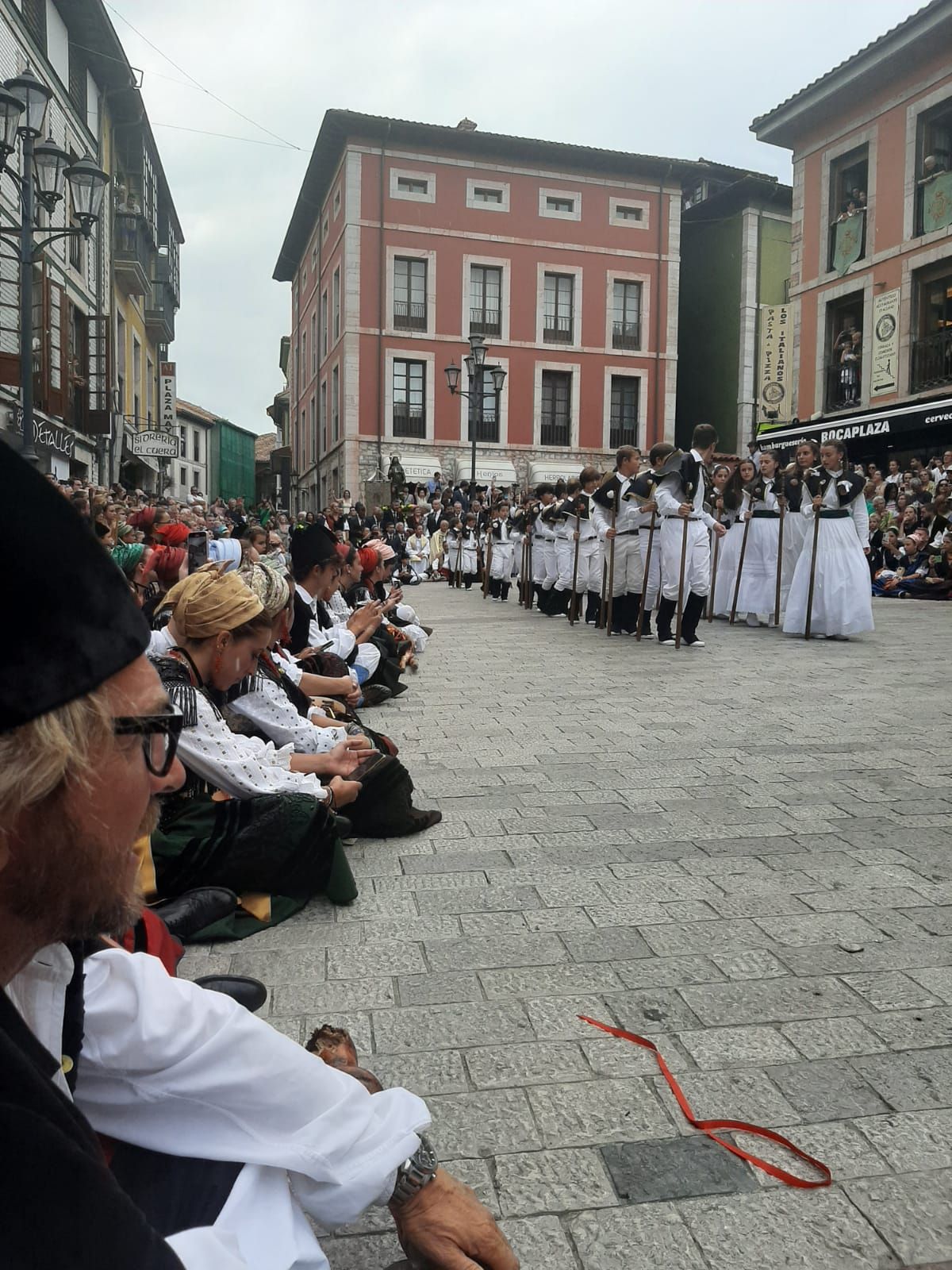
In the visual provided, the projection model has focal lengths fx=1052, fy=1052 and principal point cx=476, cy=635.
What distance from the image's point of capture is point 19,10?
18.1 metres

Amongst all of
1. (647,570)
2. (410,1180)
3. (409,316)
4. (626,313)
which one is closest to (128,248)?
(409,316)

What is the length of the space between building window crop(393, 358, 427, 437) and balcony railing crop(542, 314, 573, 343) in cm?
470

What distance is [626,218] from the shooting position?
124ft

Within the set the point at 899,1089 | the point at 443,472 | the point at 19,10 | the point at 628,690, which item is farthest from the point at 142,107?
the point at 899,1089

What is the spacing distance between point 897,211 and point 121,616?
25382mm

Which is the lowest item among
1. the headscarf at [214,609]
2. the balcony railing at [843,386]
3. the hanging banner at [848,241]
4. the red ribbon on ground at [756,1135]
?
the red ribbon on ground at [756,1135]

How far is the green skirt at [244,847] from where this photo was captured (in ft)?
11.0

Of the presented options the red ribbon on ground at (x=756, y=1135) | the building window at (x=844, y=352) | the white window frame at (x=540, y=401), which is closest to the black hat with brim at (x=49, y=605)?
the red ribbon on ground at (x=756, y=1135)

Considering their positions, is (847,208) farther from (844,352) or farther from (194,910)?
(194,910)

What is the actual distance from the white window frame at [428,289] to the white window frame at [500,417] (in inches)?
95.2

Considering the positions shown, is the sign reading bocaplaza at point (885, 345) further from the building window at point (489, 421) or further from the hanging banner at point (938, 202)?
the building window at point (489, 421)

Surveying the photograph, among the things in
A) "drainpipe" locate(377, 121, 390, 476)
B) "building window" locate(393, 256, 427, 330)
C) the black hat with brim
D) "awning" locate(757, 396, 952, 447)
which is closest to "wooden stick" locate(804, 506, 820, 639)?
"awning" locate(757, 396, 952, 447)

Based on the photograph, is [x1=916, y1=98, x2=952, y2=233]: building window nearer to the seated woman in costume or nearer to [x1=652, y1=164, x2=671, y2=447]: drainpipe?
[x1=652, y1=164, x2=671, y2=447]: drainpipe

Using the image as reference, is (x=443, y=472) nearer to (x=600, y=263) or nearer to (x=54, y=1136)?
(x=600, y=263)
